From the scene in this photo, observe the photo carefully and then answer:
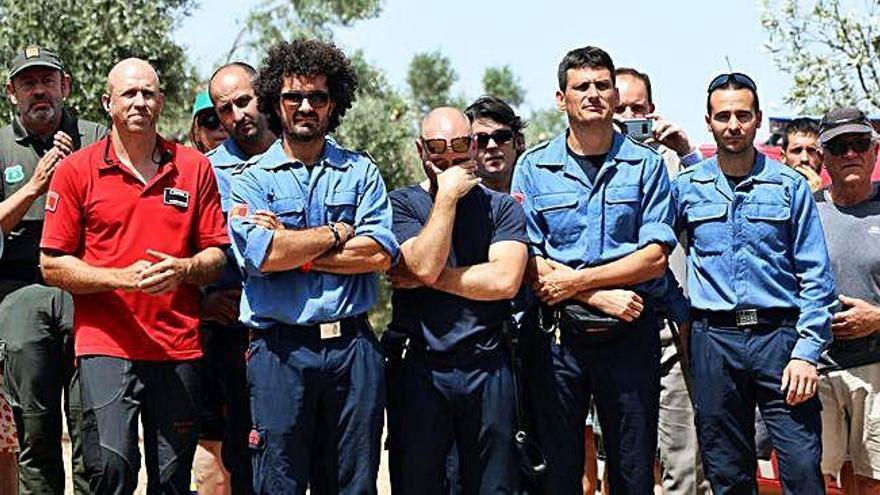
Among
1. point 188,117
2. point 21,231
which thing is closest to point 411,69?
point 188,117

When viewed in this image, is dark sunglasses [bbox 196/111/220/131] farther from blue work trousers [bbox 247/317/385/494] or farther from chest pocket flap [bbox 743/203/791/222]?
chest pocket flap [bbox 743/203/791/222]

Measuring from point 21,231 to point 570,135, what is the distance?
2816mm

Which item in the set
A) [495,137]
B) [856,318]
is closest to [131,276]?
[495,137]

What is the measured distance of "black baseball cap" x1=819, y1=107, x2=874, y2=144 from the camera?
24.9ft

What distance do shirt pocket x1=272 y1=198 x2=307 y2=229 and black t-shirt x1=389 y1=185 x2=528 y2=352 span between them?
0.48 metres

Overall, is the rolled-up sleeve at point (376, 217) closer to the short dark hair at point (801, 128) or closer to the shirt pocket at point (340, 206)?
the shirt pocket at point (340, 206)

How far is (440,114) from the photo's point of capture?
22.0 feet

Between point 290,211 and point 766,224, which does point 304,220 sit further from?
point 766,224

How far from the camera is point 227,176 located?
7.47 meters

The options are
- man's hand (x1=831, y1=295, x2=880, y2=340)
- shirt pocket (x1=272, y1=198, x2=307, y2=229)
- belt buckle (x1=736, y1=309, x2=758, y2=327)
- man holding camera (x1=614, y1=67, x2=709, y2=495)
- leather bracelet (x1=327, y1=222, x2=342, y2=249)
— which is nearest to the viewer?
leather bracelet (x1=327, y1=222, x2=342, y2=249)

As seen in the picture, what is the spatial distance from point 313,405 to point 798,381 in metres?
2.21

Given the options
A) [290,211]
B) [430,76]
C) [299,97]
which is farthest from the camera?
[430,76]

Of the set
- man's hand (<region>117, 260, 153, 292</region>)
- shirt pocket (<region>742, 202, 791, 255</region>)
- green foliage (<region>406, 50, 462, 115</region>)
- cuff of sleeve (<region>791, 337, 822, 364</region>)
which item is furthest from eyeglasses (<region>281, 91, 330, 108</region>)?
green foliage (<region>406, 50, 462, 115</region>)

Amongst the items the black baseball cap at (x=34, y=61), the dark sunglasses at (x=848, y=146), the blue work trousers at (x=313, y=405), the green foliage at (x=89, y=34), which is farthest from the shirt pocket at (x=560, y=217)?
the green foliage at (x=89, y=34)
